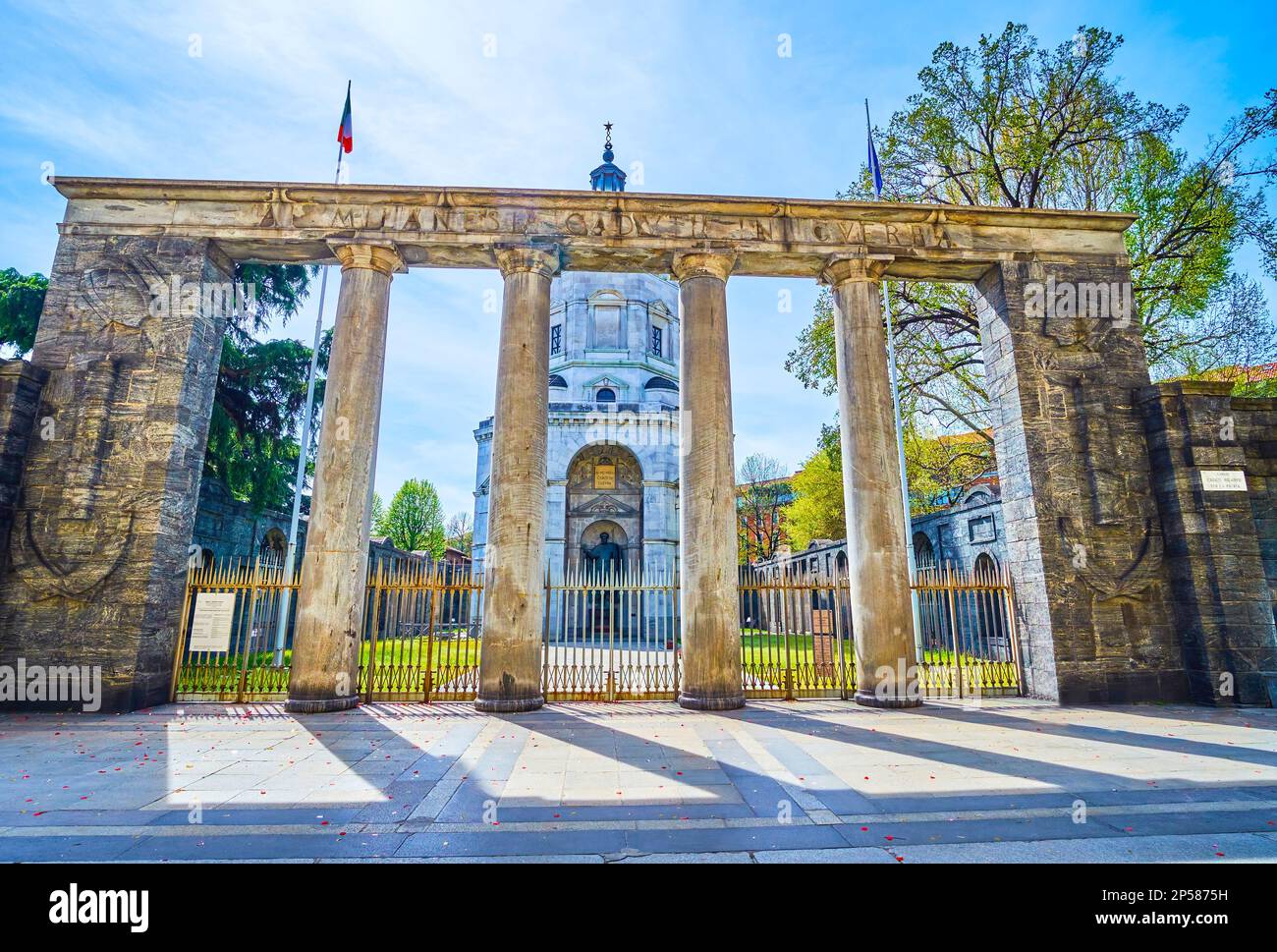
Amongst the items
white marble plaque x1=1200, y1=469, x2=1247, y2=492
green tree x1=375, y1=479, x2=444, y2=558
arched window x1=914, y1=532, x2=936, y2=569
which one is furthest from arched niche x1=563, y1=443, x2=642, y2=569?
green tree x1=375, y1=479, x2=444, y2=558

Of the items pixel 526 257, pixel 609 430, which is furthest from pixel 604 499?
pixel 526 257

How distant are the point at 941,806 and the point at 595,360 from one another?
3420 cm

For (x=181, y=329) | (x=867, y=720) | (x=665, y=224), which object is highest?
(x=665, y=224)

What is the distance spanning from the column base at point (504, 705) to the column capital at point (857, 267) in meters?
9.97

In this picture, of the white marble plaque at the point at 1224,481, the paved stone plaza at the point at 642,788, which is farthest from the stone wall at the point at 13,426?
the white marble plaque at the point at 1224,481

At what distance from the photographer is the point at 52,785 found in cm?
599

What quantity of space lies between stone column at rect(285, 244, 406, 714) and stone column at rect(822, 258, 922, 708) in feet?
28.9

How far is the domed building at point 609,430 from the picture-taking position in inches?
1278

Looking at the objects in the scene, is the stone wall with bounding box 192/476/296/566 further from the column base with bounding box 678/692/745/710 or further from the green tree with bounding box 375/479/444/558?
the green tree with bounding box 375/479/444/558

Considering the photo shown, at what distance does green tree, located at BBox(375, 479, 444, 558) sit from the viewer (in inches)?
2244

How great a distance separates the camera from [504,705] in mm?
10086

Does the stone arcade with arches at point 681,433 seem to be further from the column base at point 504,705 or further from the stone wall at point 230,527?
the stone wall at point 230,527

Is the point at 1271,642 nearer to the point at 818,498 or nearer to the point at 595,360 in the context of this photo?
the point at 818,498

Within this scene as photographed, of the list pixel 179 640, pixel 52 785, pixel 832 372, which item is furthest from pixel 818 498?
pixel 52 785
